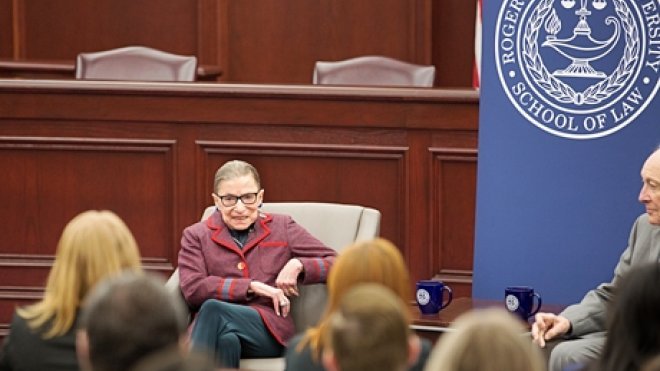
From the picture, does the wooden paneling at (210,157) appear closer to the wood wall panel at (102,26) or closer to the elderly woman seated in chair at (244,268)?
the elderly woman seated in chair at (244,268)

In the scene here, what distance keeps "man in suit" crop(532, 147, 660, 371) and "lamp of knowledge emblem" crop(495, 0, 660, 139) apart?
0.36 metres

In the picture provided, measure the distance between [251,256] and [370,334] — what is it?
8.61 ft

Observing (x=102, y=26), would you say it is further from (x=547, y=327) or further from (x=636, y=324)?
(x=636, y=324)

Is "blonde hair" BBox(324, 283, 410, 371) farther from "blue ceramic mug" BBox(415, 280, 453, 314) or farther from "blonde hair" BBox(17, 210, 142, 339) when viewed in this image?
"blue ceramic mug" BBox(415, 280, 453, 314)

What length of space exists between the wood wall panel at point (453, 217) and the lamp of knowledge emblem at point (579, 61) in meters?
1.13

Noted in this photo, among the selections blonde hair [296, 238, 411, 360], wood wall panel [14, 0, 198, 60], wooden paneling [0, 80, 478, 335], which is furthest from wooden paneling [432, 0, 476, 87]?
blonde hair [296, 238, 411, 360]

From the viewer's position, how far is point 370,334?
2.50m

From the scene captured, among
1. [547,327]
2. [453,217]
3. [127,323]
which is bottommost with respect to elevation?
[547,327]

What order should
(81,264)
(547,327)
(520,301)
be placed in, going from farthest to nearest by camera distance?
(520,301) < (547,327) < (81,264)

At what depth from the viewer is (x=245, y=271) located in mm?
5066

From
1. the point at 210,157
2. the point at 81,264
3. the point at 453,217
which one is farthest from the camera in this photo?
the point at 210,157

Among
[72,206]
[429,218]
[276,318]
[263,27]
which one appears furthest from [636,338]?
[263,27]

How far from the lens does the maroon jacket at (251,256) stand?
16.3 feet

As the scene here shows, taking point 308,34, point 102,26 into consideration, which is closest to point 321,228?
point 308,34
